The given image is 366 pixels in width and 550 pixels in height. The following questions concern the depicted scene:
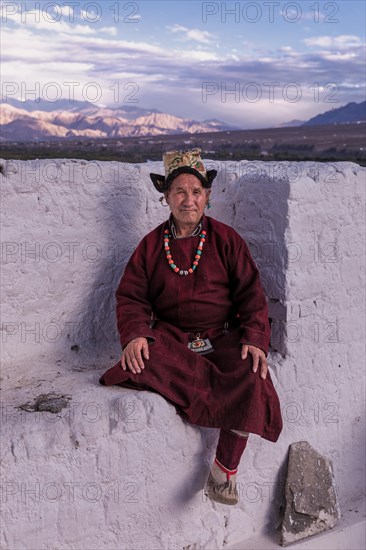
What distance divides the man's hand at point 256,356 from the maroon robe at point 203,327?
0.02 meters

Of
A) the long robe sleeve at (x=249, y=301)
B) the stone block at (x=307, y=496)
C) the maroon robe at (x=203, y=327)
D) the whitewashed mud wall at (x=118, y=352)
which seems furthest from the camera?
the stone block at (x=307, y=496)

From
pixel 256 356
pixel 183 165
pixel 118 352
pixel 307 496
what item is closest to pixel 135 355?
pixel 256 356

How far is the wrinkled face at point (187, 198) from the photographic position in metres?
2.65

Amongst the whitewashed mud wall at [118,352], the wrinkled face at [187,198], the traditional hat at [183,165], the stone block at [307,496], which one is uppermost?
the traditional hat at [183,165]

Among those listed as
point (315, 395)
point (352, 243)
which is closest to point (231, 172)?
point (352, 243)

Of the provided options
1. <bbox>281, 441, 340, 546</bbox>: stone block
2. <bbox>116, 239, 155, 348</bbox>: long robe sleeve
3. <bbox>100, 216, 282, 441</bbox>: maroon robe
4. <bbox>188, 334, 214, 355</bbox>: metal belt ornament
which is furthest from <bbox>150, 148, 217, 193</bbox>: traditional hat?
<bbox>281, 441, 340, 546</bbox>: stone block

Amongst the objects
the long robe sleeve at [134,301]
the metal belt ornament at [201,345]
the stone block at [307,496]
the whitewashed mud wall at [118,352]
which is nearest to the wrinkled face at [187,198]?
the long robe sleeve at [134,301]

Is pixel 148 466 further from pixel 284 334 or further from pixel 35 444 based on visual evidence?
pixel 284 334

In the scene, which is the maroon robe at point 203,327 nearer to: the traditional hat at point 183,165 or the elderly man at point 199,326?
the elderly man at point 199,326

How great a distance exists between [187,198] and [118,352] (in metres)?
0.83

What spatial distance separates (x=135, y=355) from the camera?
245 cm

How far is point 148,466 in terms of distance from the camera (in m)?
2.44

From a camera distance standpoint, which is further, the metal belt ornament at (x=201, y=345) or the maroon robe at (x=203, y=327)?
the metal belt ornament at (x=201, y=345)

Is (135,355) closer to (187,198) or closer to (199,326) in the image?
(199,326)
